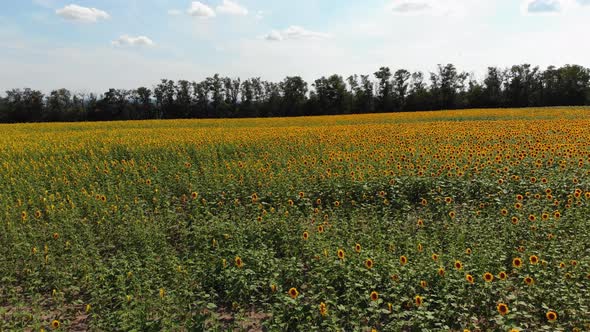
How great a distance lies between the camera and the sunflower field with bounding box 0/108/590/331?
369 centimetres

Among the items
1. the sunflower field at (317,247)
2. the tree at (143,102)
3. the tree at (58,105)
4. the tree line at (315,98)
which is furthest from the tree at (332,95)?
the sunflower field at (317,247)

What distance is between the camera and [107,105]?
59.8 metres

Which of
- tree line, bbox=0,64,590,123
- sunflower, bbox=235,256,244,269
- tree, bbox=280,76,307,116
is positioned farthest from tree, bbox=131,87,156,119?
sunflower, bbox=235,256,244,269

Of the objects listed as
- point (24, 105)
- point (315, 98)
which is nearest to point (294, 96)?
point (315, 98)

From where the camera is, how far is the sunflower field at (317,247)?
3.69 meters

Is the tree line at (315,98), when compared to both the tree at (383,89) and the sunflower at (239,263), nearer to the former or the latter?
the tree at (383,89)

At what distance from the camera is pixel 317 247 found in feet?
15.7

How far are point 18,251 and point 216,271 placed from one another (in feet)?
9.97

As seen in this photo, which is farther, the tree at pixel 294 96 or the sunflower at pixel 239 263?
the tree at pixel 294 96

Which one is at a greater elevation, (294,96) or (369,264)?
(294,96)

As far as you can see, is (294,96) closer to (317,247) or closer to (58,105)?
(58,105)

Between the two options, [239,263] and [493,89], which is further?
[493,89]

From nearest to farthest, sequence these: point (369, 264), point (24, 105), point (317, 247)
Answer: point (369, 264) < point (317, 247) < point (24, 105)

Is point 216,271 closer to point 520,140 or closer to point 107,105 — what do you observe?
point 520,140
